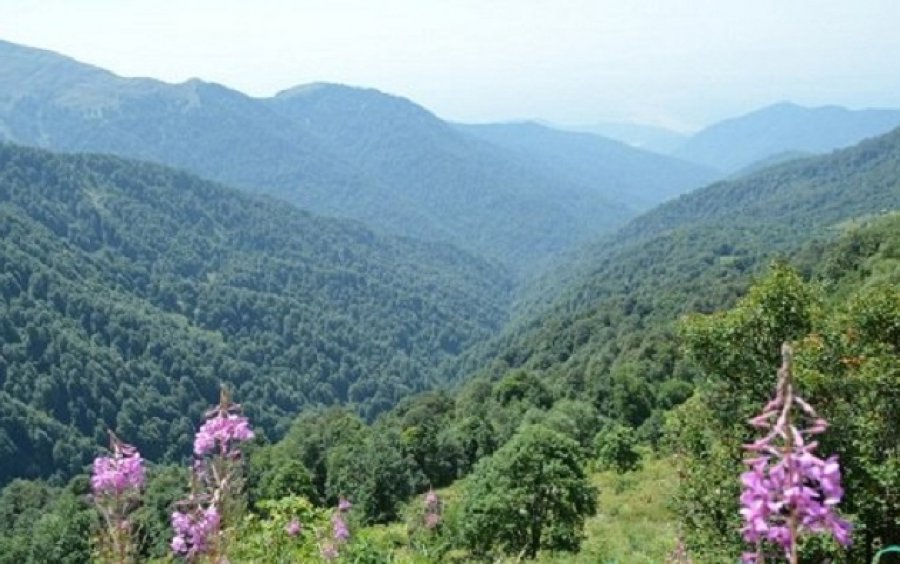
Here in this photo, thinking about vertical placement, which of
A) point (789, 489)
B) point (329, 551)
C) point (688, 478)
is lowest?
point (688, 478)

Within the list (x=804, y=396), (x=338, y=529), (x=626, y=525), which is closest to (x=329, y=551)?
(x=338, y=529)

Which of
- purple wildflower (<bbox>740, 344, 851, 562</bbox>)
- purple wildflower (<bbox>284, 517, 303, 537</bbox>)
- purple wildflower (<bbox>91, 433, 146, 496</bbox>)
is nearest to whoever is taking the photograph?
purple wildflower (<bbox>740, 344, 851, 562</bbox>)

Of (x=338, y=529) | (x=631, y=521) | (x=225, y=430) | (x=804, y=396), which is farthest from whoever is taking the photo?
(x=631, y=521)

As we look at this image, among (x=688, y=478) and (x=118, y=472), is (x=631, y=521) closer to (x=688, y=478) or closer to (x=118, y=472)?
(x=688, y=478)

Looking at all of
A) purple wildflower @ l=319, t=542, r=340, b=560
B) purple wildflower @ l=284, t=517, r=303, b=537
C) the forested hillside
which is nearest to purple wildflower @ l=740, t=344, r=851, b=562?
the forested hillside

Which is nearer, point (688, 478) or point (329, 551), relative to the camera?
point (329, 551)

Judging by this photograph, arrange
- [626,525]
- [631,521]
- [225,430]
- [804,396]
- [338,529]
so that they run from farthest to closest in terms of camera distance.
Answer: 1. [631,521]
2. [626,525]
3. [804,396]
4. [338,529]
5. [225,430]

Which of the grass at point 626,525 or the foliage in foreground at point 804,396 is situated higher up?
the foliage in foreground at point 804,396

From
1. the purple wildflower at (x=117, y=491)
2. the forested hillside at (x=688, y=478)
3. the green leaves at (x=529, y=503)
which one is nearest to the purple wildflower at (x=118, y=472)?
the purple wildflower at (x=117, y=491)

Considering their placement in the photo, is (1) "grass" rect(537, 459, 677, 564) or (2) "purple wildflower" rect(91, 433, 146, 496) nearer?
(2) "purple wildflower" rect(91, 433, 146, 496)

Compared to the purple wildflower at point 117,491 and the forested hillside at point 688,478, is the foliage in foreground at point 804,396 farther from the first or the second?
the purple wildflower at point 117,491

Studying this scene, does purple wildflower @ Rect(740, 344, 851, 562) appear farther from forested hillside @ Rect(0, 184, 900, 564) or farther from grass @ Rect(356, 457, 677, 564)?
grass @ Rect(356, 457, 677, 564)

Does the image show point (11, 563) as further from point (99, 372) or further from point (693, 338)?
point (99, 372)

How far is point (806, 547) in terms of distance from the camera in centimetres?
1195
